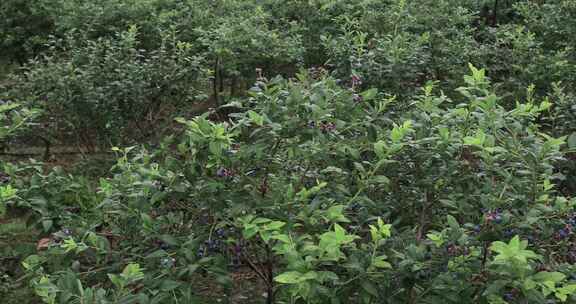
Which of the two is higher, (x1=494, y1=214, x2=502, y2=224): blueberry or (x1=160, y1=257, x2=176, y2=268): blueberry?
(x1=494, y1=214, x2=502, y2=224): blueberry

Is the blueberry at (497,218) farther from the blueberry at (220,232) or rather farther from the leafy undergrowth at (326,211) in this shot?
the blueberry at (220,232)

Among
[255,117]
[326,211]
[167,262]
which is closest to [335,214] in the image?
[326,211]

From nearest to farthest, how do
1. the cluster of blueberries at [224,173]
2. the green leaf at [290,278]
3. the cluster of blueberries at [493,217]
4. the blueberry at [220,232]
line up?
1. the green leaf at [290,278]
2. the cluster of blueberries at [493,217]
3. the cluster of blueberries at [224,173]
4. the blueberry at [220,232]

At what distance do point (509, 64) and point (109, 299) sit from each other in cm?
453

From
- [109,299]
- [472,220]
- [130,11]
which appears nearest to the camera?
[109,299]

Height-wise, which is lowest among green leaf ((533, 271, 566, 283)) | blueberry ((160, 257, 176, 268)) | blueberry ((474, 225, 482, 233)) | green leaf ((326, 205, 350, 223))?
blueberry ((160, 257, 176, 268))

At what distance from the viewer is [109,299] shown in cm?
261

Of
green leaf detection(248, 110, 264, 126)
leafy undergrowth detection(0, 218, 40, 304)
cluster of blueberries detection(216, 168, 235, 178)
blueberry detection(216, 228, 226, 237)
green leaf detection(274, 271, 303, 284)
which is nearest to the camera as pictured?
green leaf detection(274, 271, 303, 284)

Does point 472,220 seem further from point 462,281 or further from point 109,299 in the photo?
point 109,299

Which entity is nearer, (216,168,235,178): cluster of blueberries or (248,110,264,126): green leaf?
(248,110,264,126): green leaf

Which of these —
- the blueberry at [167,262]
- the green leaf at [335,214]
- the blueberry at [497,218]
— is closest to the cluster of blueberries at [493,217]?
the blueberry at [497,218]

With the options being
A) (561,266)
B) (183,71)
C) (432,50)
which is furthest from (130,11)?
(561,266)

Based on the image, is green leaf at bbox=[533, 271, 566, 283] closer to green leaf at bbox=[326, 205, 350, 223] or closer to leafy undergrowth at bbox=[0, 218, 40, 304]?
green leaf at bbox=[326, 205, 350, 223]

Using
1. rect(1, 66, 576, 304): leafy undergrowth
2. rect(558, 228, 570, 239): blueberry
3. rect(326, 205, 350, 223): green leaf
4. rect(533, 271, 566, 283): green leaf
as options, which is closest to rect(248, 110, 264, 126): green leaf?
rect(1, 66, 576, 304): leafy undergrowth
